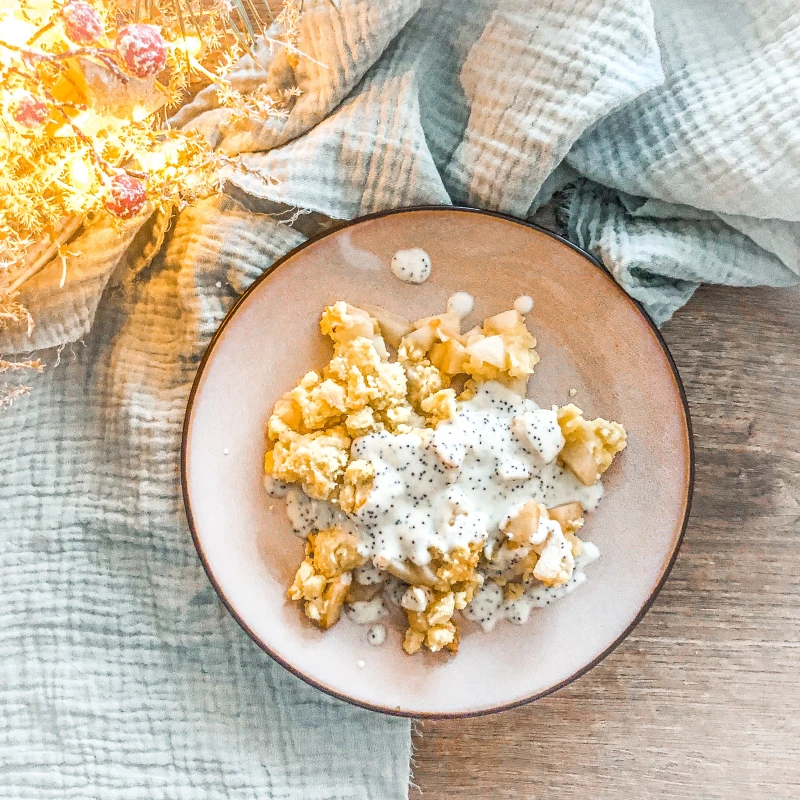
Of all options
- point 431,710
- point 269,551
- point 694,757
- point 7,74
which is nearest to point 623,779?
point 694,757

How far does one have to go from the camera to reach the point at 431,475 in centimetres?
118

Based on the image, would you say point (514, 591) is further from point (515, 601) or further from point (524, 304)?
Result: point (524, 304)

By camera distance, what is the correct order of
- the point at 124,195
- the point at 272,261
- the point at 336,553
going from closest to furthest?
the point at 124,195
the point at 336,553
the point at 272,261

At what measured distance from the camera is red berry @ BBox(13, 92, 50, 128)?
980 millimetres

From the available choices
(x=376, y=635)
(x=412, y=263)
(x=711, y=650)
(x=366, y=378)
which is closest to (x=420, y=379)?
(x=366, y=378)

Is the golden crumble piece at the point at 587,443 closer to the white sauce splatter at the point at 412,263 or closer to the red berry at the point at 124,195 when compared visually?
the white sauce splatter at the point at 412,263

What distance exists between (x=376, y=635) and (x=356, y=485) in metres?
0.26

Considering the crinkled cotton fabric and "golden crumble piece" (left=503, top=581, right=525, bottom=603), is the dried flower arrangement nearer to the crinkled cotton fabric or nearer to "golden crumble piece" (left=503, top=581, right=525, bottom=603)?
the crinkled cotton fabric

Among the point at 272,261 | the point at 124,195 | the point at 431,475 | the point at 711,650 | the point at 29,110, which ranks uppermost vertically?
the point at 29,110

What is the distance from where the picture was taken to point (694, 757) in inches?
54.2

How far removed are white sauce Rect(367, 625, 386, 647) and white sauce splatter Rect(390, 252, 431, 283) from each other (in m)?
0.55

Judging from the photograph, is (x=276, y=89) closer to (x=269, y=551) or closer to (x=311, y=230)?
(x=311, y=230)

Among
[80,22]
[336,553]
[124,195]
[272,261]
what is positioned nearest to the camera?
[80,22]

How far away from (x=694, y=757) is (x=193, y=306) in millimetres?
1135
